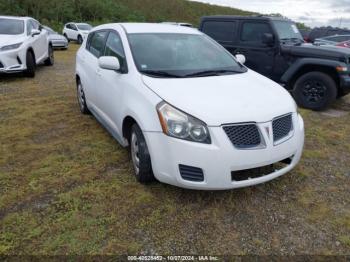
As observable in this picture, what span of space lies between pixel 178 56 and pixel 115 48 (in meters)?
0.84

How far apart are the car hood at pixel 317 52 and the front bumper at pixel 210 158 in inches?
157

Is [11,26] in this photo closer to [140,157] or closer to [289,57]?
[289,57]

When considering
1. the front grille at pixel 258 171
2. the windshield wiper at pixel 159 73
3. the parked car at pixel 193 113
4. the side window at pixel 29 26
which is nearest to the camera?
the parked car at pixel 193 113

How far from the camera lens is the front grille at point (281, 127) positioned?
9.31ft

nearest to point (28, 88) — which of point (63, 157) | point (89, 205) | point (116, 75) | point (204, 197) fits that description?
point (63, 157)

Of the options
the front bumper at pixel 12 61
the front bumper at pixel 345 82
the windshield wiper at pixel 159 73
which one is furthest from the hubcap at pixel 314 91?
the front bumper at pixel 12 61

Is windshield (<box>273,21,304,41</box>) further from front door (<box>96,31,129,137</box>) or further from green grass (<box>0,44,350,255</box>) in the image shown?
front door (<box>96,31,129,137</box>)

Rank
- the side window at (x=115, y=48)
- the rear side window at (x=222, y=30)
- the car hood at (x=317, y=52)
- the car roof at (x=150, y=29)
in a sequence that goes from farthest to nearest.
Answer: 1. the rear side window at (x=222, y=30)
2. the car hood at (x=317, y=52)
3. the car roof at (x=150, y=29)
4. the side window at (x=115, y=48)

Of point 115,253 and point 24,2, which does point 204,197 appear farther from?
point 24,2

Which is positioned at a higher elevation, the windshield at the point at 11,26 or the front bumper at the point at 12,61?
the windshield at the point at 11,26

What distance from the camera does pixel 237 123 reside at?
8.68 feet

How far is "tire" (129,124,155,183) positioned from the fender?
4.22m

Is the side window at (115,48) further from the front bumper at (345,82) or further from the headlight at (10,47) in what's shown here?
the headlight at (10,47)

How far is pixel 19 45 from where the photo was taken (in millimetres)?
7793
